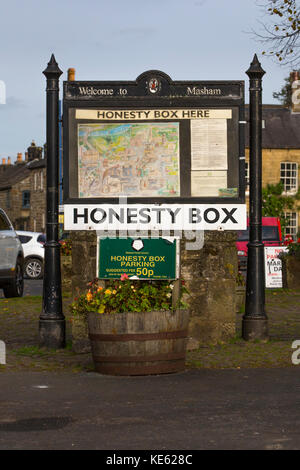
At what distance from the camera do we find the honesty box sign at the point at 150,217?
36.1ft

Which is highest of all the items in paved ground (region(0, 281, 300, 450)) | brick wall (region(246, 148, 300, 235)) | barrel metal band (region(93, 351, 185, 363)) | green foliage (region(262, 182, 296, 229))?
brick wall (region(246, 148, 300, 235))

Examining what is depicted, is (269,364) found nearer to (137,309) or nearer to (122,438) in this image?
(137,309)

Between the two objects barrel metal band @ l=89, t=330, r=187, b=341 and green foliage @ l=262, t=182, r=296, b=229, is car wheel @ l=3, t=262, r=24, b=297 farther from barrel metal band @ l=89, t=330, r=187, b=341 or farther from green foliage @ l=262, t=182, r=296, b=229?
green foliage @ l=262, t=182, r=296, b=229

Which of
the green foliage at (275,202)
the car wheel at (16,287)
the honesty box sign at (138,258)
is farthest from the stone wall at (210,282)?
the green foliage at (275,202)

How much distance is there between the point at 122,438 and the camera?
613 cm

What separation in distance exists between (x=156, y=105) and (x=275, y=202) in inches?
1637

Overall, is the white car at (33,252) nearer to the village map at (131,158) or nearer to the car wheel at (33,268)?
the car wheel at (33,268)

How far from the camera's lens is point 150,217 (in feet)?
36.1

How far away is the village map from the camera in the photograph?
10984mm

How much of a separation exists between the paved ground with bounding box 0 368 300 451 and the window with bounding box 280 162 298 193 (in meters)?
46.1

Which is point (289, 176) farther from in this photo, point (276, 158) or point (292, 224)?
point (292, 224)

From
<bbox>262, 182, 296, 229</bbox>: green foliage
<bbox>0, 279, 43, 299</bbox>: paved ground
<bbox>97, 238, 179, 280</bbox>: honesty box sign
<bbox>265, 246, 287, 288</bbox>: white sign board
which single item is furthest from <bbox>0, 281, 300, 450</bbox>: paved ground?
<bbox>262, 182, 296, 229</bbox>: green foliage

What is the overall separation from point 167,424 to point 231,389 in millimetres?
1654
